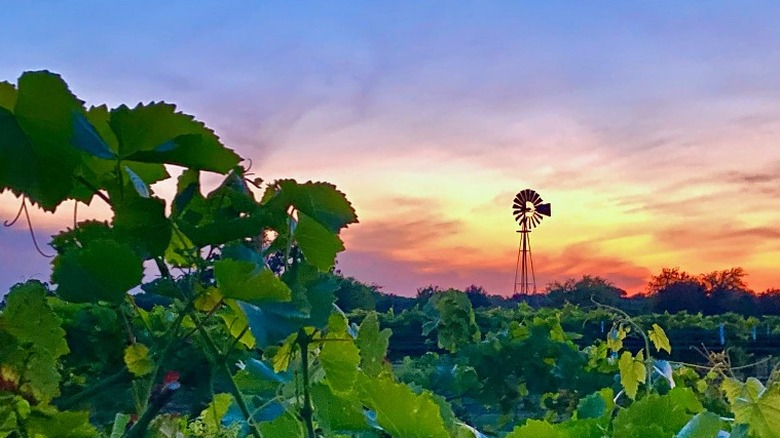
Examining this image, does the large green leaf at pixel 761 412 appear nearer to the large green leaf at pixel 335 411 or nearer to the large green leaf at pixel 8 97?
the large green leaf at pixel 335 411

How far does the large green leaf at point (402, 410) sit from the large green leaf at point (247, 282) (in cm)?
11

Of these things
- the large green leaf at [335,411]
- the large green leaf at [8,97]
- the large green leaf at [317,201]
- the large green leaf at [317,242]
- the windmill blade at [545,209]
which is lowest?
the large green leaf at [335,411]

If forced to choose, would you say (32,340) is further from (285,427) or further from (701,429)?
(701,429)

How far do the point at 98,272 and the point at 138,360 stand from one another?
5 centimetres

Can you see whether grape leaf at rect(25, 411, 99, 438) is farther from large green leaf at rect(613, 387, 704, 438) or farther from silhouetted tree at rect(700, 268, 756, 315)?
silhouetted tree at rect(700, 268, 756, 315)

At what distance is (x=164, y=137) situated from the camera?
0.44 m

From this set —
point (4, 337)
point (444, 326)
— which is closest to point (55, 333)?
point (4, 337)

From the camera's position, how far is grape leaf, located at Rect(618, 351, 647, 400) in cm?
133

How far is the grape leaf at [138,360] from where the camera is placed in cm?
42

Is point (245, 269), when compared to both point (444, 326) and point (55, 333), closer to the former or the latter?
point (55, 333)

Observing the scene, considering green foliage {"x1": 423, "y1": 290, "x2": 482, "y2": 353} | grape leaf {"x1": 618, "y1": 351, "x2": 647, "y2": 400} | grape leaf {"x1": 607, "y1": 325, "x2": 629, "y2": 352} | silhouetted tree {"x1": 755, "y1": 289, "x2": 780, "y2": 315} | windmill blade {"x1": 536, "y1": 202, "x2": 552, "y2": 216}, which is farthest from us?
silhouetted tree {"x1": 755, "y1": 289, "x2": 780, "y2": 315}

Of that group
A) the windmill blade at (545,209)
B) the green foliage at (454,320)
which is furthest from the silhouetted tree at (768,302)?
the green foliage at (454,320)

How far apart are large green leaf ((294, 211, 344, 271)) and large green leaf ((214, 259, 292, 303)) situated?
0.06 metres

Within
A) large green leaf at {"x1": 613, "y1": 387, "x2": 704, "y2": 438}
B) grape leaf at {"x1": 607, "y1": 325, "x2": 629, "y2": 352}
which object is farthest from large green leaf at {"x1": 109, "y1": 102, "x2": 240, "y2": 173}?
grape leaf at {"x1": 607, "y1": 325, "x2": 629, "y2": 352}
